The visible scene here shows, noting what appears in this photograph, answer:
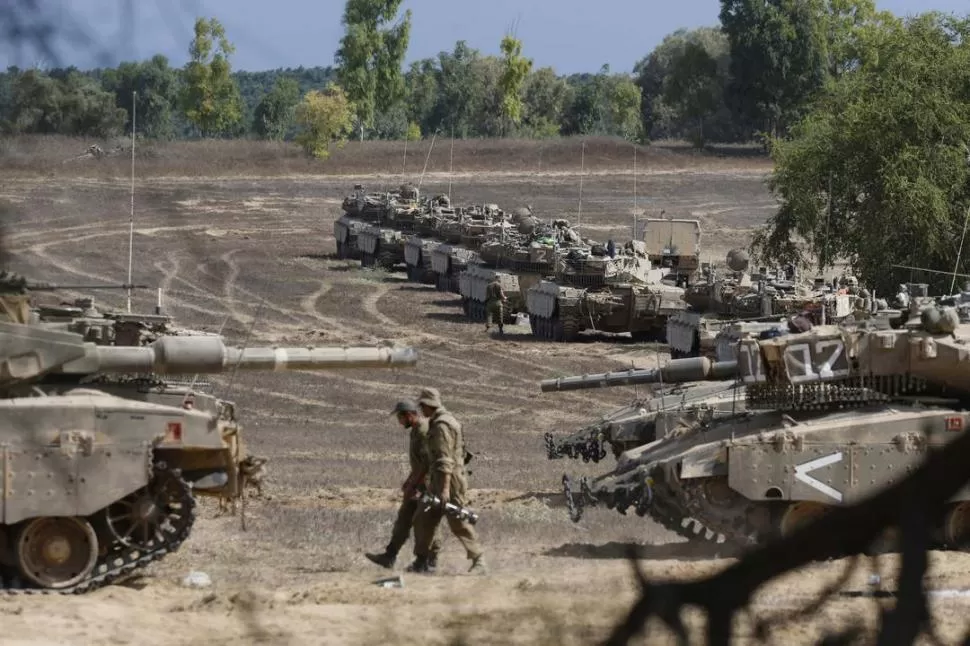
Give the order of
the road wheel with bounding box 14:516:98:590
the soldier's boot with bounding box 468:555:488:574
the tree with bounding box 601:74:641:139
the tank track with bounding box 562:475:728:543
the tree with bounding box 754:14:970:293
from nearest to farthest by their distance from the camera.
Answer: the road wheel with bounding box 14:516:98:590 < the soldier's boot with bounding box 468:555:488:574 < the tank track with bounding box 562:475:728:543 < the tree with bounding box 754:14:970:293 < the tree with bounding box 601:74:641:139

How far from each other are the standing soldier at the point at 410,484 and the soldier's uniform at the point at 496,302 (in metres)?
20.6

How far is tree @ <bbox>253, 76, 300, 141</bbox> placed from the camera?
2885 millimetres

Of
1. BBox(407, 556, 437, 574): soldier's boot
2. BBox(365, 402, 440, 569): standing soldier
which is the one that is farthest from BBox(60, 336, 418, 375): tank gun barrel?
BBox(407, 556, 437, 574): soldier's boot

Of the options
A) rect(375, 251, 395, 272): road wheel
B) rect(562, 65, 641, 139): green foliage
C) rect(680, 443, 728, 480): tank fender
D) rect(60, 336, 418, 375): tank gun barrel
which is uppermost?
rect(562, 65, 641, 139): green foliage

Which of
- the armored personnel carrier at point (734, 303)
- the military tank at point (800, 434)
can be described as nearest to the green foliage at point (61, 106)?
the military tank at point (800, 434)

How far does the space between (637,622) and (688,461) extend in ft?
33.7

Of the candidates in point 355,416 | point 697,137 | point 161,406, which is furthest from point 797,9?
point 697,137

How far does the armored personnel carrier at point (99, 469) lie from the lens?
10.4 metres

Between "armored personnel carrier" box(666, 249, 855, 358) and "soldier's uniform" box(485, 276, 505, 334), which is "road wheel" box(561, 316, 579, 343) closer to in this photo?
"soldier's uniform" box(485, 276, 505, 334)

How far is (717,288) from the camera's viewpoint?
26.8m

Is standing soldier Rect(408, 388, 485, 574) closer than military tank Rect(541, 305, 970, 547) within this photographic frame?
Yes

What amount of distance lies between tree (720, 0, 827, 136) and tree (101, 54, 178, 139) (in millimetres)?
7257

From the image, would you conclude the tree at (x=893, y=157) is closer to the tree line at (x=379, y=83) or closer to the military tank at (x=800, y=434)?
the tree line at (x=379, y=83)

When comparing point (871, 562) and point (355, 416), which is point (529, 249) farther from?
point (871, 562)
